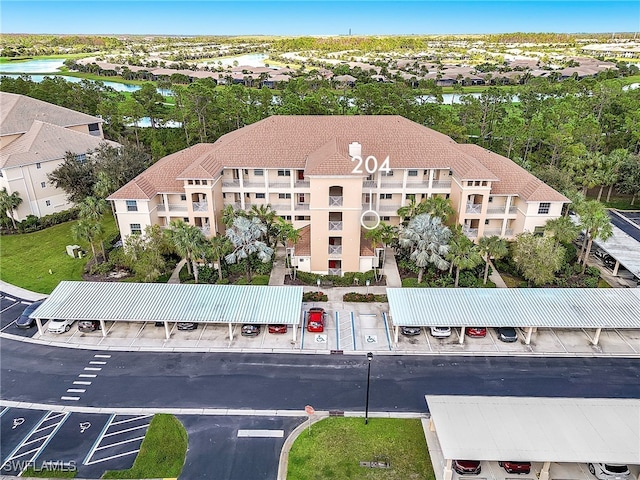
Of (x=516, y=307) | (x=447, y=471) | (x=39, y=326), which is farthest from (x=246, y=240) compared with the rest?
(x=447, y=471)

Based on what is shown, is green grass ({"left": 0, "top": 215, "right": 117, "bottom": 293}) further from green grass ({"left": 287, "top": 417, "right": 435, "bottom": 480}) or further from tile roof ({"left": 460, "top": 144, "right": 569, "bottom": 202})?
tile roof ({"left": 460, "top": 144, "right": 569, "bottom": 202})

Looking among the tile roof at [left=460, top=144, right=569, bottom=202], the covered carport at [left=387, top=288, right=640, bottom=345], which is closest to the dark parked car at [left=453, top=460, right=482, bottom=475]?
the covered carport at [left=387, top=288, right=640, bottom=345]

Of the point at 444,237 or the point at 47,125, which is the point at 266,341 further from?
the point at 47,125

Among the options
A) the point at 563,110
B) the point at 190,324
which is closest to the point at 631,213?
the point at 563,110

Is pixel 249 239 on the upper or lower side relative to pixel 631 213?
upper

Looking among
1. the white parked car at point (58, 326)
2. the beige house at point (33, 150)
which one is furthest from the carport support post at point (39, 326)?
the beige house at point (33, 150)

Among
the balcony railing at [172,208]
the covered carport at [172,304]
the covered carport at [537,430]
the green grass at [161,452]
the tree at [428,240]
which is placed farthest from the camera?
the balcony railing at [172,208]

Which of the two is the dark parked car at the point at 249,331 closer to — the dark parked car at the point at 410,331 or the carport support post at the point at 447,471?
the dark parked car at the point at 410,331
